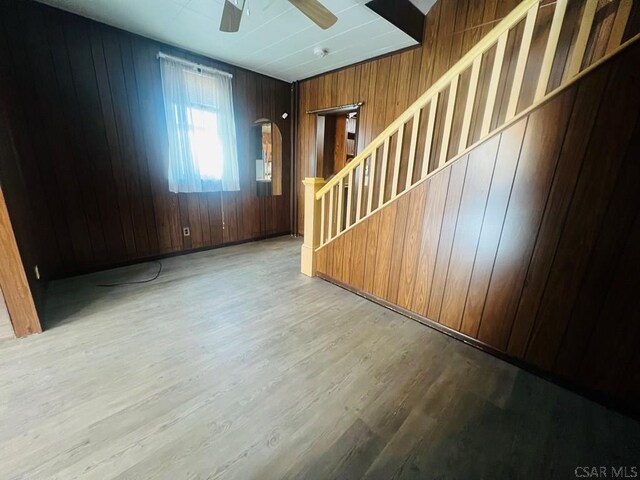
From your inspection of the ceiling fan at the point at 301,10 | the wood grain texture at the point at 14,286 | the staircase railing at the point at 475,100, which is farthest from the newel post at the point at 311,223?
the wood grain texture at the point at 14,286

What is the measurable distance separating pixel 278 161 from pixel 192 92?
1.56m

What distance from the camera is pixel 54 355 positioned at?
1638 mm

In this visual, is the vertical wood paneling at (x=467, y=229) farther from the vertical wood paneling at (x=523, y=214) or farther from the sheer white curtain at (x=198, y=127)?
the sheer white curtain at (x=198, y=127)

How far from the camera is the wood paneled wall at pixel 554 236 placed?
1259 millimetres

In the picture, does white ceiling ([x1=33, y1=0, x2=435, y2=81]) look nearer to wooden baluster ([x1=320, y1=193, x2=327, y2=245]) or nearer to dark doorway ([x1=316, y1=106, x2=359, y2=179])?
dark doorway ([x1=316, y1=106, x2=359, y2=179])

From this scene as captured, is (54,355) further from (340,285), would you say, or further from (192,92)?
(192,92)

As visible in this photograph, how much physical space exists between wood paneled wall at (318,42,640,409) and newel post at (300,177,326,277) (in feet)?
3.49

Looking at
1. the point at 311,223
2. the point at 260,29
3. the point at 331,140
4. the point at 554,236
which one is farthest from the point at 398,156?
the point at 331,140

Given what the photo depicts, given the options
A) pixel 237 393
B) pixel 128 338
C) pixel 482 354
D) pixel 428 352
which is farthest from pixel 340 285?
pixel 128 338

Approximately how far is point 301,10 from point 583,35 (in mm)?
1696

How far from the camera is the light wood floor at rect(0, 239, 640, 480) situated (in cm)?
109

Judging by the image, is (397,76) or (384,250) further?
(397,76)

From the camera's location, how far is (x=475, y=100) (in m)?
2.51

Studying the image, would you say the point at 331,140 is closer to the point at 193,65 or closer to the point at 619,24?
the point at 193,65
